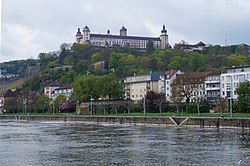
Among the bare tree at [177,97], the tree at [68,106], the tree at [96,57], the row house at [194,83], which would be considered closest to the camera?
the bare tree at [177,97]

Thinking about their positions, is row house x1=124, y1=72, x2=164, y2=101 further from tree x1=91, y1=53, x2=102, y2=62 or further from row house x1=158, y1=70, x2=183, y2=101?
tree x1=91, y1=53, x2=102, y2=62

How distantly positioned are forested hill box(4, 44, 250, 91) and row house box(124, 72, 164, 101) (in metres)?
14.9

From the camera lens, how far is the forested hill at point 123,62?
136 m

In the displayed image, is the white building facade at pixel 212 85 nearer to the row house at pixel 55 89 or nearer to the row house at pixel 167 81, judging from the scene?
the row house at pixel 167 81

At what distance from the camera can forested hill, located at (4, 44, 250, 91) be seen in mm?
135750

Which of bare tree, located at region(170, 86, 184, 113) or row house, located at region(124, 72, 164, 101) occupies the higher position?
row house, located at region(124, 72, 164, 101)

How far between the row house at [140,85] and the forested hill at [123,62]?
1489 cm

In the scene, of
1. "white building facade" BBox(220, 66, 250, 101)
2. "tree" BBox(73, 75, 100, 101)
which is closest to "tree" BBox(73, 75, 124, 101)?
"tree" BBox(73, 75, 100, 101)

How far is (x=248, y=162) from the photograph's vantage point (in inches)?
1080

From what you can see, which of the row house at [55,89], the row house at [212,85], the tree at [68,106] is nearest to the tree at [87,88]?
the tree at [68,106]

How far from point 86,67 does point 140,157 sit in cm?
13069

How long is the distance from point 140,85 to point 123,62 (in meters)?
32.8

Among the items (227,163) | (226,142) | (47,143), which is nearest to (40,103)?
(47,143)

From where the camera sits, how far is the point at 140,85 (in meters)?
117
